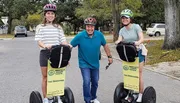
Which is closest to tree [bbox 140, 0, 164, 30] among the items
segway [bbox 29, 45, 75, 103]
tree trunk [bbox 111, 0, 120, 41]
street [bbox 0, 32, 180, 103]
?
tree trunk [bbox 111, 0, 120, 41]

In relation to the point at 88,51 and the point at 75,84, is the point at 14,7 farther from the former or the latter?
the point at 88,51

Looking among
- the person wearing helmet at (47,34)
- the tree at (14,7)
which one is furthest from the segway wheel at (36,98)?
the tree at (14,7)

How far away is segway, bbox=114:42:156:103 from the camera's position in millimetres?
5686

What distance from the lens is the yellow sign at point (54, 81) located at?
530cm

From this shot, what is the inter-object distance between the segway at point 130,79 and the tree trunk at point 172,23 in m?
10.8

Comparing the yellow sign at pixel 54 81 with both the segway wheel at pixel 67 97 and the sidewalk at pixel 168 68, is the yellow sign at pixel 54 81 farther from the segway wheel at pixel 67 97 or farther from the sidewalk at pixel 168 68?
the sidewalk at pixel 168 68

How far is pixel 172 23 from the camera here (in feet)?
53.4

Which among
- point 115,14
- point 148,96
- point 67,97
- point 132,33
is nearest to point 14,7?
point 115,14

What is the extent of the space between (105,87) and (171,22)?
9.06 metres

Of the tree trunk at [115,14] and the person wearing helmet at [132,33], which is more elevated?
the tree trunk at [115,14]

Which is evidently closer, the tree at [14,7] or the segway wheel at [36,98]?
the segway wheel at [36,98]

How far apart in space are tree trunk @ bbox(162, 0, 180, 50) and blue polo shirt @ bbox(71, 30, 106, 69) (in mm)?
10920

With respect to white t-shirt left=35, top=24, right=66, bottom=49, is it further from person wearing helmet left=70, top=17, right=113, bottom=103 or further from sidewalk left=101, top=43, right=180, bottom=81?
sidewalk left=101, top=43, right=180, bottom=81

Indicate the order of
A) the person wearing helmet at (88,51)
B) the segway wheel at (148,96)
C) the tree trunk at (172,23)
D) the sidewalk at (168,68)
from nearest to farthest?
the segway wheel at (148,96)
the person wearing helmet at (88,51)
the sidewalk at (168,68)
the tree trunk at (172,23)
